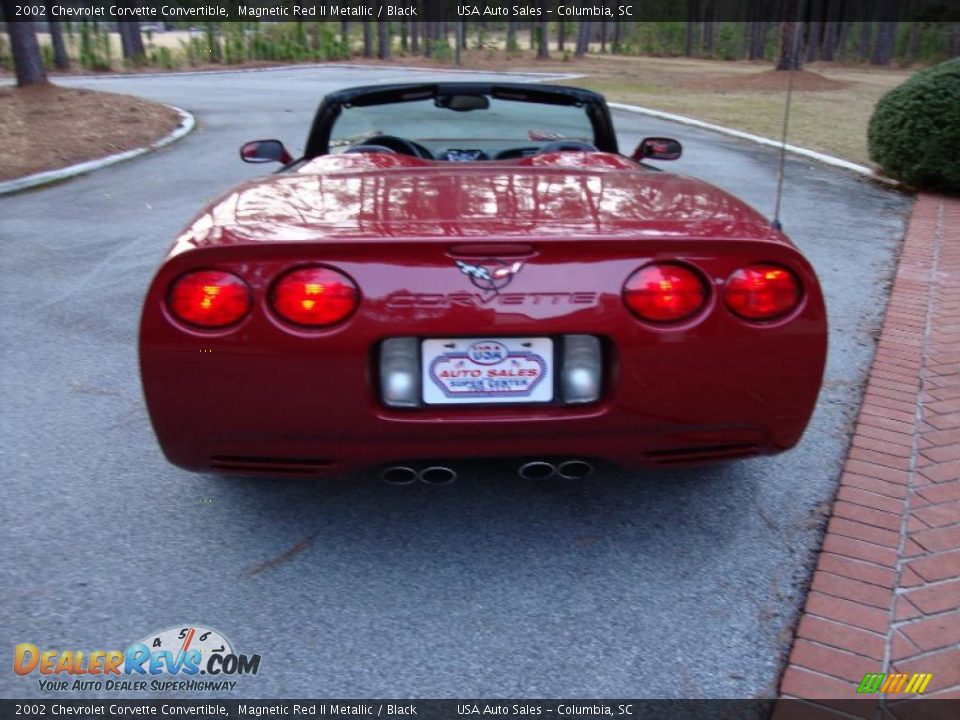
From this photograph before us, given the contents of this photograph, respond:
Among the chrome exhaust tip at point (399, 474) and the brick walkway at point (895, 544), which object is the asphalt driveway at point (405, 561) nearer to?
the brick walkway at point (895, 544)

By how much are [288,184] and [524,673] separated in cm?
178

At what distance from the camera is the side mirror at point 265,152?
4301 mm

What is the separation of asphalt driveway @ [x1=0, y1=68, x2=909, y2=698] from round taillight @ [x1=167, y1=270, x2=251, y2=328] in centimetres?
80

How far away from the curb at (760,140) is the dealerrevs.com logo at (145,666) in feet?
26.8

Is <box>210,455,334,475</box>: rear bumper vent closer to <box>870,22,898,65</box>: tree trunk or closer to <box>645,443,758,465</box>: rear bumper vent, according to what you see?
<box>645,443,758,465</box>: rear bumper vent

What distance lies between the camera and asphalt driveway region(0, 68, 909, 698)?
7.69 ft

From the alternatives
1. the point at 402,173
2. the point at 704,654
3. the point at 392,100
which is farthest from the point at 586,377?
the point at 392,100

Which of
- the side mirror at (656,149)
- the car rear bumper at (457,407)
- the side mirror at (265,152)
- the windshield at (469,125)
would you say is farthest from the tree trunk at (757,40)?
the car rear bumper at (457,407)

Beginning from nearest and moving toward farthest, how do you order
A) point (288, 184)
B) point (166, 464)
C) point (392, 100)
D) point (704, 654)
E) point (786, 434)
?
point (704, 654) → point (786, 434) → point (288, 184) → point (166, 464) → point (392, 100)

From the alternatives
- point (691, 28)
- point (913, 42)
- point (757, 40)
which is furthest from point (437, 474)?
point (691, 28)

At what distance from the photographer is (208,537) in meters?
2.93

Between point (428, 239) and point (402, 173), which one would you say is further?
point (402, 173)

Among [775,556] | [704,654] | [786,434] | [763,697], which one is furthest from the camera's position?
[775,556]

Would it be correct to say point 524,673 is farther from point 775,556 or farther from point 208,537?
point 208,537
